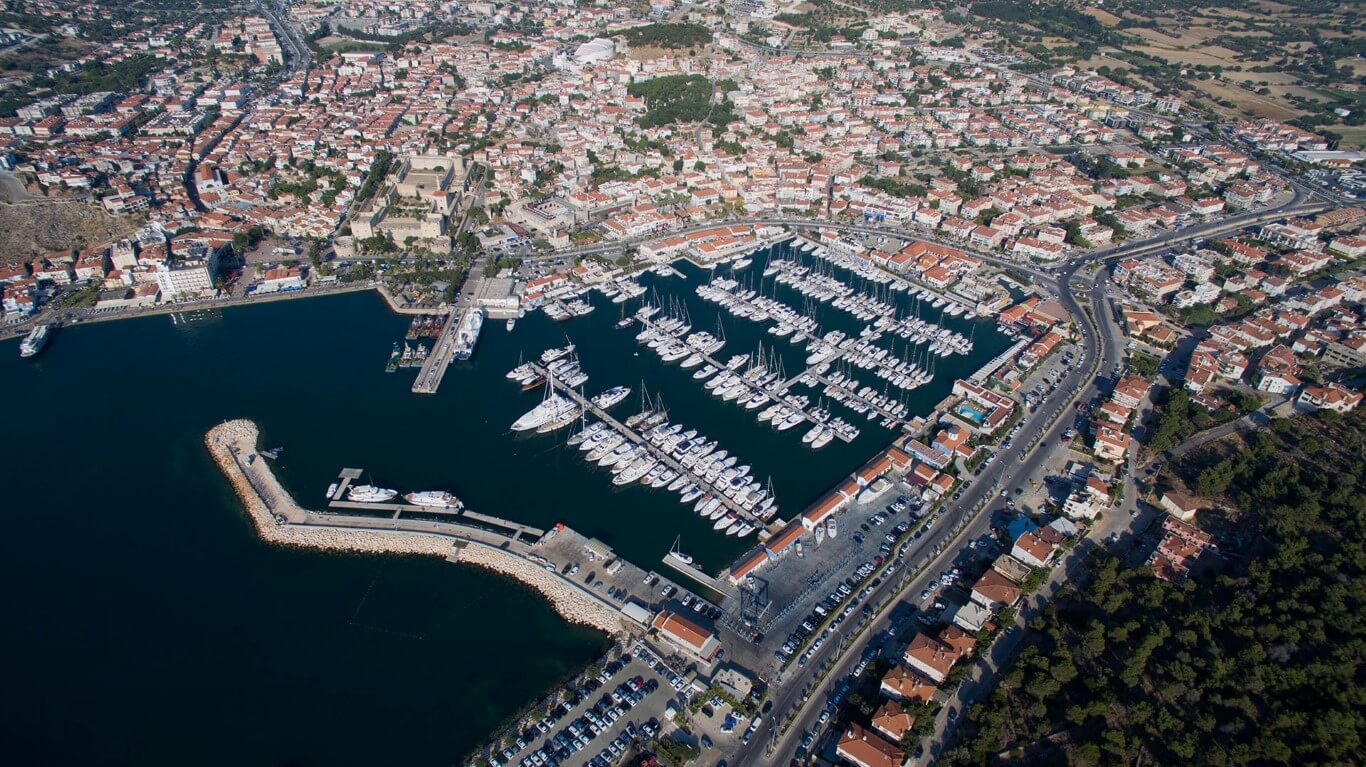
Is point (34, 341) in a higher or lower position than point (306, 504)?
lower

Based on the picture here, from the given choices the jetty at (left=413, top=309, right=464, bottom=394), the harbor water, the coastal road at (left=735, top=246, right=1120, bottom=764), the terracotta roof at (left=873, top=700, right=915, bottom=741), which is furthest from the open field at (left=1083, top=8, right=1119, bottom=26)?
the terracotta roof at (left=873, top=700, right=915, bottom=741)

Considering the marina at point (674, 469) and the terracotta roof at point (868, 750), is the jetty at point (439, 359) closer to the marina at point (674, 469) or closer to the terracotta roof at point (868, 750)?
the marina at point (674, 469)

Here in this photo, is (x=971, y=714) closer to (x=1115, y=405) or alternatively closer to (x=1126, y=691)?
(x=1126, y=691)

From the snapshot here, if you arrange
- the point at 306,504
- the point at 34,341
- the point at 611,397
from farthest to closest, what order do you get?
the point at 34,341
the point at 611,397
the point at 306,504

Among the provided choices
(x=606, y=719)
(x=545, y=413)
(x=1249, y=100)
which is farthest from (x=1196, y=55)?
(x=606, y=719)

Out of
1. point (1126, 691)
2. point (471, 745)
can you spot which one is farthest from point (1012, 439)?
point (471, 745)

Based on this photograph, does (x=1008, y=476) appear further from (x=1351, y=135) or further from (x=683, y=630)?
(x=1351, y=135)

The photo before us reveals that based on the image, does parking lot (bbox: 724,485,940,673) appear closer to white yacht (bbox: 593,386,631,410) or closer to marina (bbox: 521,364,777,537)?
marina (bbox: 521,364,777,537)
